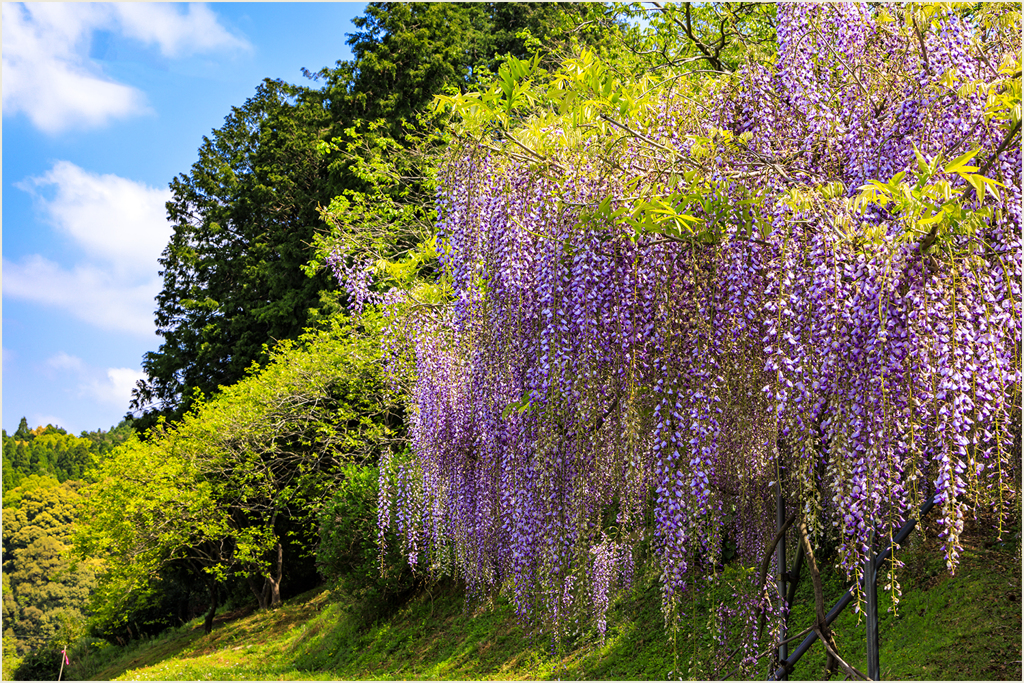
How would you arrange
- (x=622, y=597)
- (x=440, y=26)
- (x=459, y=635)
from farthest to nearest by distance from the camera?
1. (x=440, y=26)
2. (x=459, y=635)
3. (x=622, y=597)

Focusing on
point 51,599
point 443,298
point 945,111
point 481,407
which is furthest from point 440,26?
point 51,599

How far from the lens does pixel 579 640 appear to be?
888cm

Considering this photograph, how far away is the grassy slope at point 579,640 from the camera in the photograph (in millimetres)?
5914

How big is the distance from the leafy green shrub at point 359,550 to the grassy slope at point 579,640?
44 cm

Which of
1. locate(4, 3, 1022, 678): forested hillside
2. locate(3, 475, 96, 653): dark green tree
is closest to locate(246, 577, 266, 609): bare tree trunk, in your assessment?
locate(4, 3, 1022, 678): forested hillside

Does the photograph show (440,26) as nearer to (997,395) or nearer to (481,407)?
(481,407)

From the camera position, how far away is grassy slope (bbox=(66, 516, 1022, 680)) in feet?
19.4

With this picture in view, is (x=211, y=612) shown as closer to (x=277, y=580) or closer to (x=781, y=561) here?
(x=277, y=580)

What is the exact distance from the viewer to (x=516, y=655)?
30.6ft

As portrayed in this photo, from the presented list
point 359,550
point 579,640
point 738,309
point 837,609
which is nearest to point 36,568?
point 359,550

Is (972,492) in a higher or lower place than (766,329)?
lower

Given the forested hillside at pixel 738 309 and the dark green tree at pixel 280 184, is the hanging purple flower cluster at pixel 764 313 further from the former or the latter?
the dark green tree at pixel 280 184


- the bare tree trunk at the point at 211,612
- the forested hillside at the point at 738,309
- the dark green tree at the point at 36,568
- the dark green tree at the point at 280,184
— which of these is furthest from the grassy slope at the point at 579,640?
the dark green tree at the point at 36,568

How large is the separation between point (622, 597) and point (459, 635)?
9.19 ft
